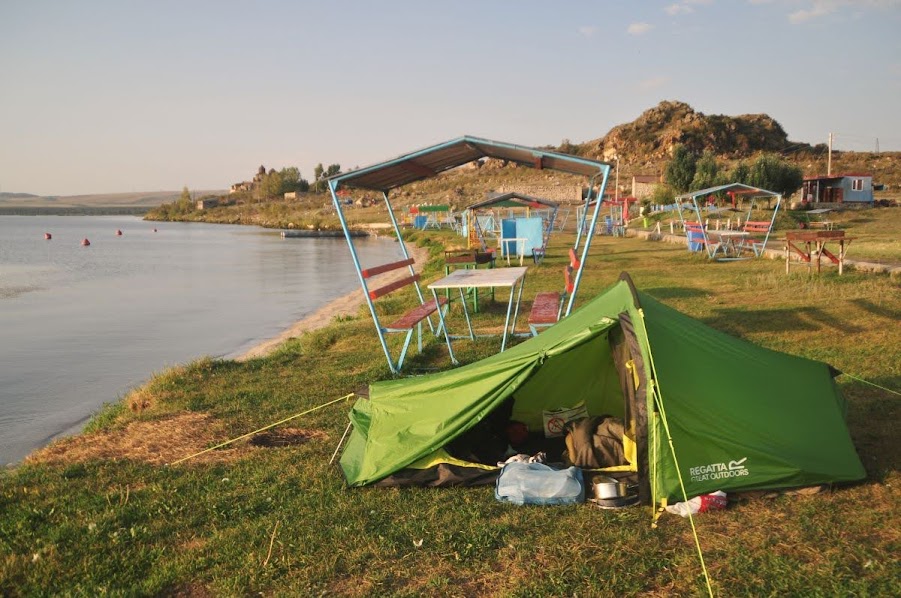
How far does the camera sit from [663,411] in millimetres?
4543

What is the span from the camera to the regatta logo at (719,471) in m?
4.52

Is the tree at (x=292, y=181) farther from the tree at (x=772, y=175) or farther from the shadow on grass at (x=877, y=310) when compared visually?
the shadow on grass at (x=877, y=310)

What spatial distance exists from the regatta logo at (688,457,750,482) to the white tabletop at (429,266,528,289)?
4.28 meters

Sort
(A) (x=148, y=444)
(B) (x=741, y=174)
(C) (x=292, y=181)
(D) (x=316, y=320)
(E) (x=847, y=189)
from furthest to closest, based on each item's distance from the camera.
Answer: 1. (C) (x=292, y=181)
2. (E) (x=847, y=189)
3. (B) (x=741, y=174)
4. (D) (x=316, y=320)
5. (A) (x=148, y=444)

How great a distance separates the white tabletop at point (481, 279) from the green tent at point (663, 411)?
314cm

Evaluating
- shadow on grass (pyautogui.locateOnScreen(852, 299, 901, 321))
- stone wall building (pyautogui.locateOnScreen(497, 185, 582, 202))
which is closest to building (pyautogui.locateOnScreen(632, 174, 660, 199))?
stone wall building (pyautogui.locateOnScreen(497, 185, 582, 202))

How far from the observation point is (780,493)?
4645 millimetres

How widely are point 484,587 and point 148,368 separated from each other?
977 cm

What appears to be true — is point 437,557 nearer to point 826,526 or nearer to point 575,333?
point 575,333

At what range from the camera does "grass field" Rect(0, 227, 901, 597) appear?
12.3 ft

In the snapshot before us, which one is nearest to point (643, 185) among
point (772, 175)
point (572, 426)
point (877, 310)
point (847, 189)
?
point (847, 189)

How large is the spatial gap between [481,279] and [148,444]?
4515 mm

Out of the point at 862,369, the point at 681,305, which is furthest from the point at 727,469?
the point at 681,305

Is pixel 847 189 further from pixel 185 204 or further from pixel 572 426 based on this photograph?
pixel 185 204
